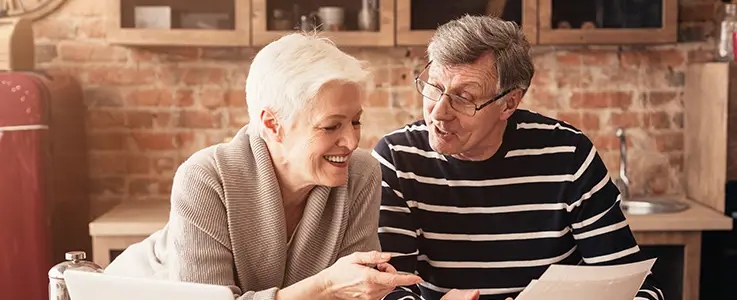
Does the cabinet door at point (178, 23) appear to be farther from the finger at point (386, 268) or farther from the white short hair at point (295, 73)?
the finger at point (386, 268)

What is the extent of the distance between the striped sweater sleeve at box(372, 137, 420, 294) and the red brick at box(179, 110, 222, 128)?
1688 millimetres

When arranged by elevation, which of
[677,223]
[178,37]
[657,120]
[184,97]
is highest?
[178,37]

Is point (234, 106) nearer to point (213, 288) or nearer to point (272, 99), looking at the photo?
point (272, 99)

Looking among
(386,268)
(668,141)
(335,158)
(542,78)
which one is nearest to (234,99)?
(542,78)

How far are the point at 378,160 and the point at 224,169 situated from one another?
0.41m

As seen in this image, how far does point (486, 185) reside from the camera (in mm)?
2119

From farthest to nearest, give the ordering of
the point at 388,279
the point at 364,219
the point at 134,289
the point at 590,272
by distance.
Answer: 1. the point at 364,219
2. the point at 590,272
3. the point at 388,279
4. the point at 134,289

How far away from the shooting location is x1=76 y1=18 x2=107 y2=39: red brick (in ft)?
11.8

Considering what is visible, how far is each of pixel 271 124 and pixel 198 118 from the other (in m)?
1.95

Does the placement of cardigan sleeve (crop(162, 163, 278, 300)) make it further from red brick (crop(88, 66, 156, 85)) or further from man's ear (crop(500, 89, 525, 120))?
red brick (crop(88, 66, 156, 85))

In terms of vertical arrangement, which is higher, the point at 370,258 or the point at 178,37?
the point at 178,37

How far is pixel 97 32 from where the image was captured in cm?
362

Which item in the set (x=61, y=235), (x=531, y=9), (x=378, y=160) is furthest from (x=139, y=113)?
(x=378, y=160)

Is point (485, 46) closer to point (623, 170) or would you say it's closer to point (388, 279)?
point (388, 279)
